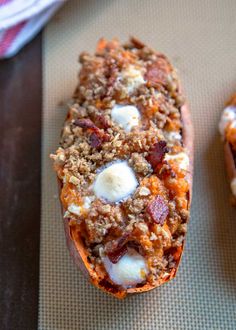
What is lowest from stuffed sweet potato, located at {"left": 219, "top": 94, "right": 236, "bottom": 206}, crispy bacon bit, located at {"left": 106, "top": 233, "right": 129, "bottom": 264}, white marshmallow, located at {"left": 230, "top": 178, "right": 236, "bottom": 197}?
white marshmallow, located at {"left": 230, "top": 178, "right": 236, "bottom": 197}

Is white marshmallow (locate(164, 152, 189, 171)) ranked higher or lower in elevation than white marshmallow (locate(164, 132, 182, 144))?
lower

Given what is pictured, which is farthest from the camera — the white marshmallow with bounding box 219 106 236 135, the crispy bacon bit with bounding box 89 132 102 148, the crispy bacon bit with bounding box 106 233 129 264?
the white marshmallow with bounding box 219 106 236 135

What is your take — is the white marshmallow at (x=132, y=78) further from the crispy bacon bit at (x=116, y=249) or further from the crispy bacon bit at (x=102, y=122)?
the crispy bacon bit at (x=116, y=249)

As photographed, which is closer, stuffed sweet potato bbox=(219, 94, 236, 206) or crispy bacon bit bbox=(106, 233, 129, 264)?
crispy bacon bit bbox=(106, 233, 129, 264)

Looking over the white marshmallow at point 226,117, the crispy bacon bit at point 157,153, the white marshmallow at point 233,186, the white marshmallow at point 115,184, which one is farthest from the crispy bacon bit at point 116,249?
the white marshmallow at point 226,117

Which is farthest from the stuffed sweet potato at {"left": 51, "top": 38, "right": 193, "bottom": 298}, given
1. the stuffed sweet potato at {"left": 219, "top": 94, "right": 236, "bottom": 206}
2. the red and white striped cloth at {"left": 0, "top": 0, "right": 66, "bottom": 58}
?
the red and white striped cloth at {"left": 0, "top": 0, "right": 66, "bottom": 58}

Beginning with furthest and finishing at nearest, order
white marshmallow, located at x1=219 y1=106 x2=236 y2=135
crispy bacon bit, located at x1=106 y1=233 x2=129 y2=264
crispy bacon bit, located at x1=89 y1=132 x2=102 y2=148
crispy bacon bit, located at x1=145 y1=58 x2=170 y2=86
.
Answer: white marshmallow, located at x1=219 y1=106 x2=236 y2=135
crispy bacon bit, located at x1=145 y1=58 x2=170 y2=86
crispy bacon bit, located at x1=89 y1=132 x2=102 y2=148
crispy bacon bit, located at x1=106 y1=233 x2=129 y2=264

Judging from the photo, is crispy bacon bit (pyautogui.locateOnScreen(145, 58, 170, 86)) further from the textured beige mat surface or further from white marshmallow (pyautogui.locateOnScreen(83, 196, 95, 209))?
white marshmallow (pyautogui.locateOnScreen(83, 196, 95, 209))

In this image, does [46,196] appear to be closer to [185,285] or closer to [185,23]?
[185,285]
